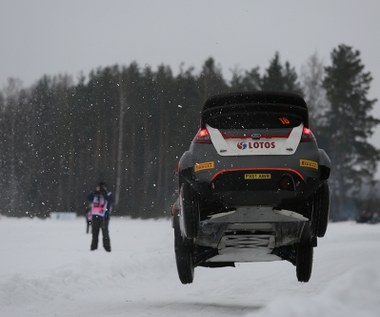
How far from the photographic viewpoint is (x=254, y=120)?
22.7 feet

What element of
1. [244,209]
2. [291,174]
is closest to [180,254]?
[244,209]

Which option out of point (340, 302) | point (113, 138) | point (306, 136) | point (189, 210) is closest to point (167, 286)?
point (189, 210)

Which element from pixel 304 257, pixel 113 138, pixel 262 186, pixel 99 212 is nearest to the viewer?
pixel 262 186

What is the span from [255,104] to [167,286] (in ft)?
22.7

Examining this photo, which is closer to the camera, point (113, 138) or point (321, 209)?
point (321, 209)

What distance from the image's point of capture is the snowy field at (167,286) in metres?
6.44

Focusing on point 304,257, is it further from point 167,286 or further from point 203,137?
point 167,286

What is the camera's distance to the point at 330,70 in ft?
209

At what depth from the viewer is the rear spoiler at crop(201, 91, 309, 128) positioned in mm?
6941

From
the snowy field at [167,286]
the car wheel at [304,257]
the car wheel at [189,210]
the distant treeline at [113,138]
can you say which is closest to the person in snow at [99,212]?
the snowy field at [167,286]

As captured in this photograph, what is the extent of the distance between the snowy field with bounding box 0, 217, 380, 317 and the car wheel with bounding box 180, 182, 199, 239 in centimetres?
104

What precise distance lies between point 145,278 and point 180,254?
7.06 metres

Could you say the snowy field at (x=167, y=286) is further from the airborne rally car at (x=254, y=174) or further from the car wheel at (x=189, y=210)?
the car wheel at (x=189, y=210)

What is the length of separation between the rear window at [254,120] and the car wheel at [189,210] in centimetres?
71
